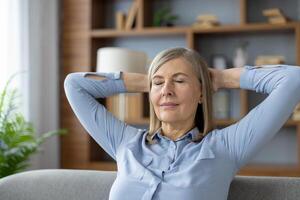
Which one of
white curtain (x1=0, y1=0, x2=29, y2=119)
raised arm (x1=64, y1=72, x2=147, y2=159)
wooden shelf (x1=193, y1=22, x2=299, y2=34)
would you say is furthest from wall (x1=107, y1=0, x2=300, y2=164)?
raised arm (x1=64, y1=72, x2=147, y2=159)

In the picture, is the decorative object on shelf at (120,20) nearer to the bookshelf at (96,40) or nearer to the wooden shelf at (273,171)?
the bookshelf at (96,40)

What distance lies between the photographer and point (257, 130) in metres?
1.64

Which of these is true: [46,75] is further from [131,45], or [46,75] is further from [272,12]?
[272,12]

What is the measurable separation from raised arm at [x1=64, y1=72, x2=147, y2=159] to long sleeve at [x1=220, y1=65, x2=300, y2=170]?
37 cm

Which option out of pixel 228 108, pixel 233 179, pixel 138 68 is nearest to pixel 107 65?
pixel 138 68

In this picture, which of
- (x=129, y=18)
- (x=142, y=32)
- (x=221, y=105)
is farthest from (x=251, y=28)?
(x=129, y=18)

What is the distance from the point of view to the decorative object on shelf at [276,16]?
4.00 meters

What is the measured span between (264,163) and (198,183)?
9.29 feet

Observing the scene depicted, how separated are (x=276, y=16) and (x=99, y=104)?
2478mm

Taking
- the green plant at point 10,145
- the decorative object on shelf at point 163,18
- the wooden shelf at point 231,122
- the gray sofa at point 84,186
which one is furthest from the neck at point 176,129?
the decorative object on shelf at point 163,18

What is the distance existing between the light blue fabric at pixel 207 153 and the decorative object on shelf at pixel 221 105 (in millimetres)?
2490

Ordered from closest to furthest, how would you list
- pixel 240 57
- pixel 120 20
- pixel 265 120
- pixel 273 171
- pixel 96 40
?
pixel 265 120 < pixel 273 171 < pixel 240 57 < pixel 120 20 < pixel 96 40

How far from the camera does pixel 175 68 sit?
174 centimetres

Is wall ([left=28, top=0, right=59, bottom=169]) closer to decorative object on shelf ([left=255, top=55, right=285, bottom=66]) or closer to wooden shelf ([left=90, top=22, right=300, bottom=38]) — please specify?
wooden shelf ([left=90, top=22, right=300, bottom=38])
